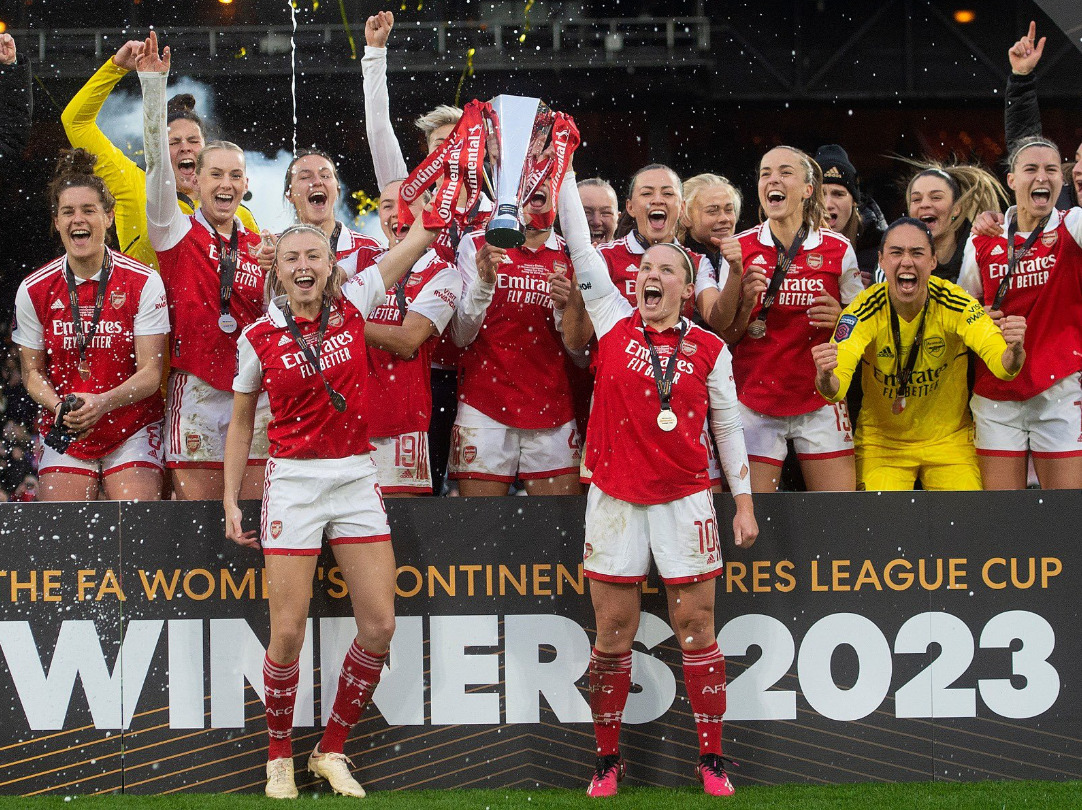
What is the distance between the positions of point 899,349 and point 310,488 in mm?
2137

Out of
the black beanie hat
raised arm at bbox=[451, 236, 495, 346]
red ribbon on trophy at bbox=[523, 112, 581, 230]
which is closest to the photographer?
red ribbon on trophy at bbox=[523, 112, 581, 230]

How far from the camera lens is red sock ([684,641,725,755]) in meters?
3.37

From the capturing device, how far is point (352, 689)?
3.41 meters

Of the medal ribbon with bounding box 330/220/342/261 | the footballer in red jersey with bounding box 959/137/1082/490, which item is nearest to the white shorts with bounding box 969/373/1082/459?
the footballer in red jersey with bounding box 959/137/1082/490

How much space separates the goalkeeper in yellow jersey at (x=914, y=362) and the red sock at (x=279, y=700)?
207 cm

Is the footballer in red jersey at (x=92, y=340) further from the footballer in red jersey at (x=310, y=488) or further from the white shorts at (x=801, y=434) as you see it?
the white shorts at (x=801, y=434)

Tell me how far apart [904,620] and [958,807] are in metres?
0.59

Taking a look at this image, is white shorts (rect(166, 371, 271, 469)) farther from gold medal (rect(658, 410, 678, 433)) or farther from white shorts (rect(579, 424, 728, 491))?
gold medal (rect(658, 410, 678, 433))

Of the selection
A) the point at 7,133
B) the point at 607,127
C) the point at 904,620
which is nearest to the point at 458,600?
the point at 904,620

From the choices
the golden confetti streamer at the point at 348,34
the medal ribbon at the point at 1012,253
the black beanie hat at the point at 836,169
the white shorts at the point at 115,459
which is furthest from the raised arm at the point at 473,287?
the golden confetti streamer at the point at 348,34

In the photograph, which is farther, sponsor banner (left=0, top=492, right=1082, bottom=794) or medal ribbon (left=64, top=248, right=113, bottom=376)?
medal ribbon (left=64, top=248, right=113, bottom=376)

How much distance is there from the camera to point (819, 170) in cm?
420

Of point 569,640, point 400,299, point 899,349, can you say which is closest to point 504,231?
point 400,299

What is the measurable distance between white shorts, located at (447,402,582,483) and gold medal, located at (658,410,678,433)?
0.77m
